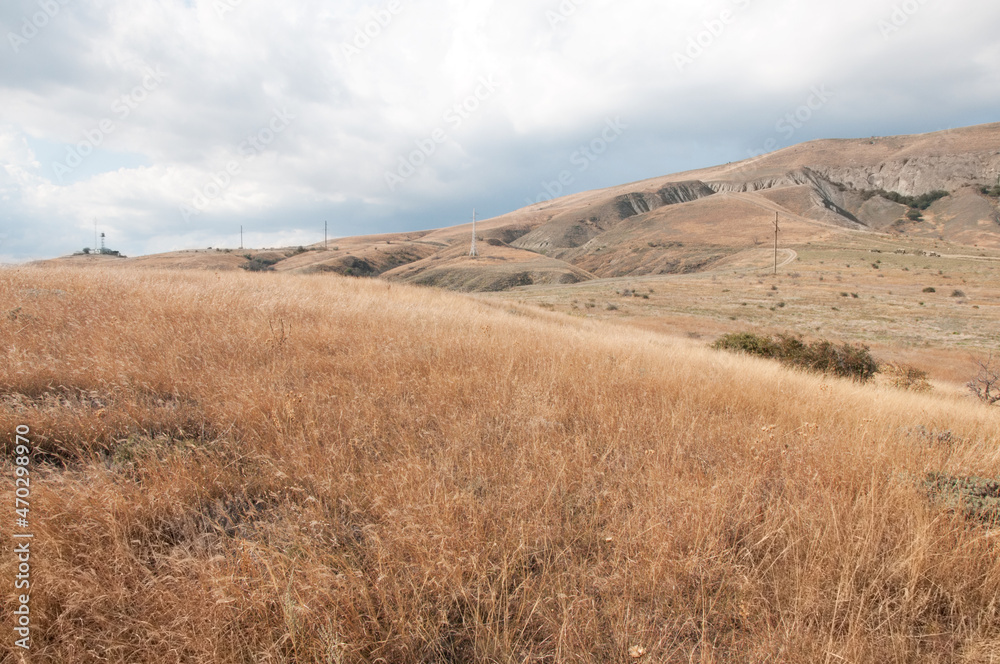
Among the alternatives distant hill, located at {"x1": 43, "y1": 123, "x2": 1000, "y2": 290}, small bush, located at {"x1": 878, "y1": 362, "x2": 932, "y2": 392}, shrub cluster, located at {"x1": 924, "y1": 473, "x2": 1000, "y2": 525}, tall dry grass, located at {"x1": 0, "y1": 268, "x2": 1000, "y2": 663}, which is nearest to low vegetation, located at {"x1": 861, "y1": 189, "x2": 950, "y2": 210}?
distant hill, located at {"x1": 43, "y1": 123, "x2": 1000, "y2": 290}

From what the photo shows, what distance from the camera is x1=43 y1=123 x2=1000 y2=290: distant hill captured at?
8050cm

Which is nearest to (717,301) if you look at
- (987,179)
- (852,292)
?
(852,292)

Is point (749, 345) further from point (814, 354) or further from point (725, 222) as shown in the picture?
point (725, 222)

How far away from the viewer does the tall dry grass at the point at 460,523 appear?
1.90 m

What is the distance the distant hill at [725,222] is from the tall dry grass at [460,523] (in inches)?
2479

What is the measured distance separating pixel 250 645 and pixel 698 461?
3.04 metres

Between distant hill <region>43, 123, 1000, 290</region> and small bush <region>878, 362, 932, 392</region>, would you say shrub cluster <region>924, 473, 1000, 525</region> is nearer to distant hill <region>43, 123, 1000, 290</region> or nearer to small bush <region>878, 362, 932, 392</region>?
small bush <region>878, 362, 932, 392</region>

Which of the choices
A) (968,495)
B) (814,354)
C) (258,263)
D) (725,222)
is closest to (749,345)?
(814,354)

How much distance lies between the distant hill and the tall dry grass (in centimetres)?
6297

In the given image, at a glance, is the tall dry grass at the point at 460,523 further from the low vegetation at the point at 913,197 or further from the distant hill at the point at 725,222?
the low vegetation at the point at 913,197

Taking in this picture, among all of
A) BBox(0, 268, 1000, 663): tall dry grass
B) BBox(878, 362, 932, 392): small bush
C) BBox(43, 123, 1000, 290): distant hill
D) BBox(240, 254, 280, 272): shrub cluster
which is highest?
BBox(43, 123, 1000, 290): distant hill

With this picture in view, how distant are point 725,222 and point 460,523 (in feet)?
364

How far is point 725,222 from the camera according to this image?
9775 centimetres

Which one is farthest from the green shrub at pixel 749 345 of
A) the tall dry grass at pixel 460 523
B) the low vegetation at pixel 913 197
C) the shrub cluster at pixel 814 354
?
the low vegetation at pixel 913 197
